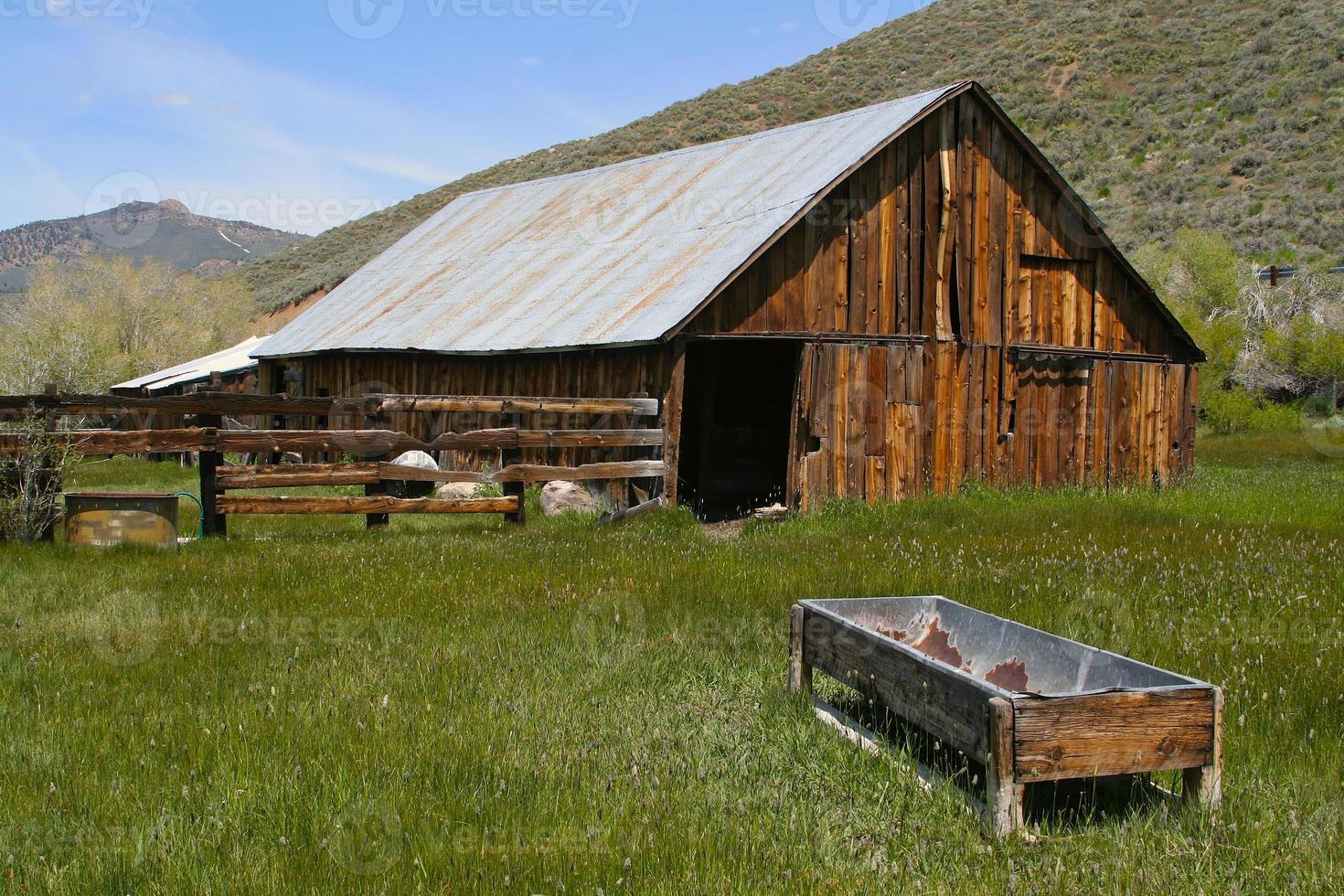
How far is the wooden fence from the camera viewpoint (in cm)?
1171

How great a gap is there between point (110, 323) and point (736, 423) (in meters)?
34.0

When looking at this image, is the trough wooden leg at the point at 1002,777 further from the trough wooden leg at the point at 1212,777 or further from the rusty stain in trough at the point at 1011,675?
the rusty stain in trough at the point at 1011,675

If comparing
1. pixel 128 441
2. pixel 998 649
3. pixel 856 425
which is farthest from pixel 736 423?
pixel 998 649

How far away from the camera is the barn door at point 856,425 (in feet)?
52.5

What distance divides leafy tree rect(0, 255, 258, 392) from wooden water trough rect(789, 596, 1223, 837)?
1593 inches

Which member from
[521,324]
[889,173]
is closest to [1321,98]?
[889,173]

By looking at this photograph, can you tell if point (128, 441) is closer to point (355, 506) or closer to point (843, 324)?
point (355, 506)

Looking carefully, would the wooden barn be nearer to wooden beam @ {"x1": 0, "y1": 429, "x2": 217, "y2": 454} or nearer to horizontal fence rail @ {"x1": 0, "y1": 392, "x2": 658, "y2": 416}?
horizontal fence rail @ {"x1": 0, "y1": 392, "x2": 658, "y2": 416}

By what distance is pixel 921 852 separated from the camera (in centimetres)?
408

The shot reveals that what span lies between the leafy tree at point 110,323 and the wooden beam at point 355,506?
31721 millimetres

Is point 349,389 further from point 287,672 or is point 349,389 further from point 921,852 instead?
point 921,852

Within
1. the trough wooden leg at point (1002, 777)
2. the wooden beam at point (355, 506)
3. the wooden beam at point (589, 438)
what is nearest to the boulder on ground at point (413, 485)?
the wooden beam at point (355, 506)

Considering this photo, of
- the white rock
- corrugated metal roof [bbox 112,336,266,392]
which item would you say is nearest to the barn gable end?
the white rock

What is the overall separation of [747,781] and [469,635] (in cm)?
292
